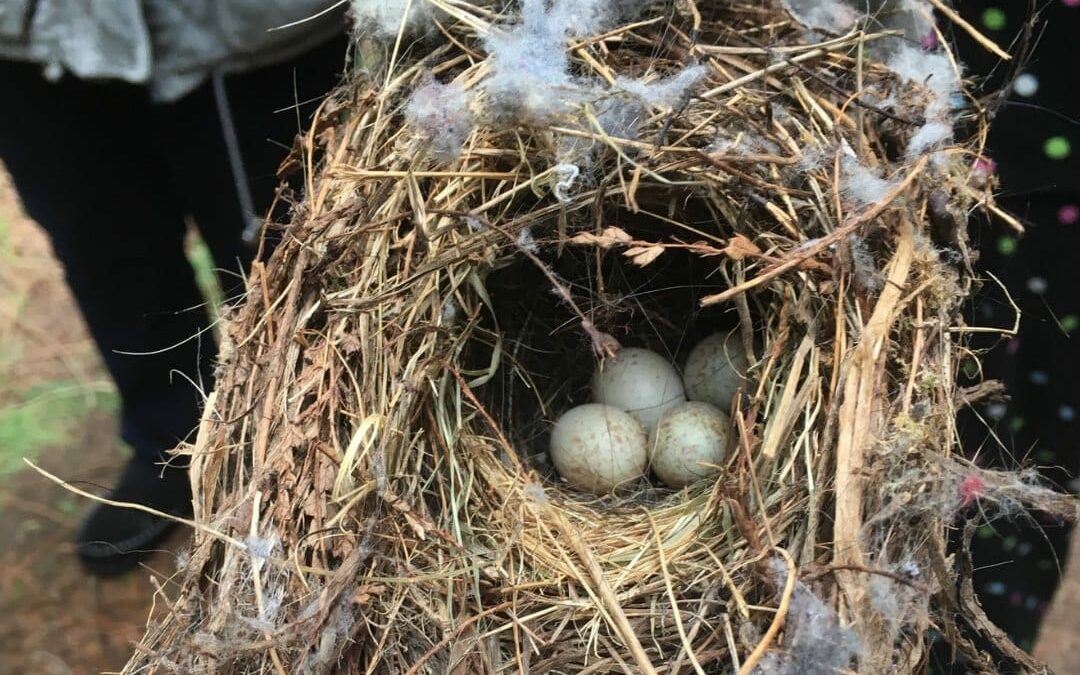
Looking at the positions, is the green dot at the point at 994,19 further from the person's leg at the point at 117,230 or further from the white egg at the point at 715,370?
the person's leg at the point at 117,230

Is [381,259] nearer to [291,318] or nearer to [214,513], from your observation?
[291,318]

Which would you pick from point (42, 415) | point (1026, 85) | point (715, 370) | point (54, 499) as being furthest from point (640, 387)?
point (42, 415)

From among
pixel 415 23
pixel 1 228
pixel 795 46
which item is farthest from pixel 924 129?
pixel 1 228

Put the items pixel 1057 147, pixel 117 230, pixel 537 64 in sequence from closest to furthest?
pixel 537 64
pixel 1057 147
pixel 117 230

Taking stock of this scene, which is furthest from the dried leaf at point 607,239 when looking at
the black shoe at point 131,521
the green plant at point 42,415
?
the green plant at point 42,415

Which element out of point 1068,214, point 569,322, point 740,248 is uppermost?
point 740,248

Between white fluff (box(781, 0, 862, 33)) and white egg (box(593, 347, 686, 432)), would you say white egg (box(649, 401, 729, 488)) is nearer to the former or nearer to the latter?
white egg (box(593, 347, 686, 432))

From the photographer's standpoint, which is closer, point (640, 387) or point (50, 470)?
point (640, 387)

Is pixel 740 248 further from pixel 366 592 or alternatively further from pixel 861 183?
pixel 366 592
